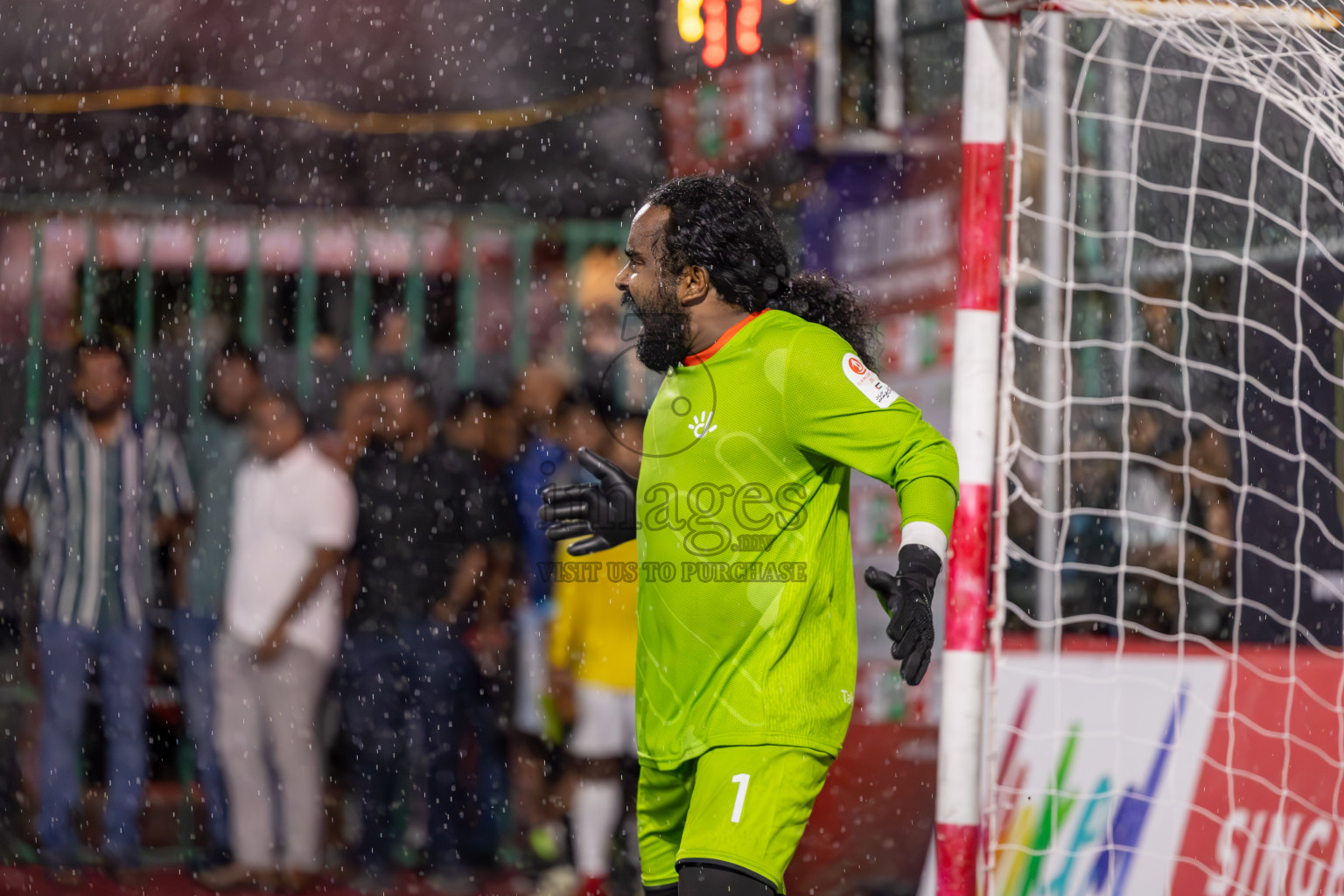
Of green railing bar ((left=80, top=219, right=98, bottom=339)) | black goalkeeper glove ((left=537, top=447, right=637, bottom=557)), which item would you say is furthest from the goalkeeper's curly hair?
green railing bar ((left=80, top=219, right=98, bottom=339))

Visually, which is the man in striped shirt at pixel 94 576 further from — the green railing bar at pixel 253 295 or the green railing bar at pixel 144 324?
the green railing bar at pixel 253 295

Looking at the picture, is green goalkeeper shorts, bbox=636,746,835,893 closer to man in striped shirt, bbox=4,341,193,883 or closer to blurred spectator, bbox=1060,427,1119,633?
man in striped shirt, bbox=4,341,193,883

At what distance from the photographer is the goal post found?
3.02m

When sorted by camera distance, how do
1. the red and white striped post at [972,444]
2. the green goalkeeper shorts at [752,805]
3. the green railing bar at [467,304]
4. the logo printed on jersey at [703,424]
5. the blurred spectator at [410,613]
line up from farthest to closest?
the green railing bar at [467,304] < the blurred spectator at [410,613] < the red and white striped post at [972,444] < the logo printed on jersey at [703,424] < the green goalkeeper shorts at [752,805]

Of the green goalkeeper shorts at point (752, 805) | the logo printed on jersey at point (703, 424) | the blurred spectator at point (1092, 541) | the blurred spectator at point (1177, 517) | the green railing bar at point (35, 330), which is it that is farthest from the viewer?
the green railing bar at point (35, 330)

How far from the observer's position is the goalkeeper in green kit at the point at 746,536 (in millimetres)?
2262

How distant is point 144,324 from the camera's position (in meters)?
7.16

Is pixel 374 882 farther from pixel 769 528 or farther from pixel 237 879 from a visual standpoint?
pixel 769 528

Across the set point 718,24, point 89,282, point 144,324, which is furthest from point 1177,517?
point 89,282

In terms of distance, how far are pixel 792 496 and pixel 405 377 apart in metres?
3.34

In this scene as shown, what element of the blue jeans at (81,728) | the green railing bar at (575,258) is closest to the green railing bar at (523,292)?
the green railing bar at (575,258)

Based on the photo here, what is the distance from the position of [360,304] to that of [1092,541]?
12.8 feet

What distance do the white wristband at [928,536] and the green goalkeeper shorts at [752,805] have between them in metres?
0.40

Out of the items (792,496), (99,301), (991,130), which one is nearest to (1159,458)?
(991,130)
